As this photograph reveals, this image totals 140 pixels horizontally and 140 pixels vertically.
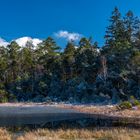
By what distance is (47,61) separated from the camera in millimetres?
106938

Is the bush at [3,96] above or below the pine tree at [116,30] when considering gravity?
below

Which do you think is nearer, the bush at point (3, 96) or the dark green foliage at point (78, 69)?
the dark green foliage at point (78, 69)

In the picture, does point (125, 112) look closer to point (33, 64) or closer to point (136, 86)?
point (136, 86)

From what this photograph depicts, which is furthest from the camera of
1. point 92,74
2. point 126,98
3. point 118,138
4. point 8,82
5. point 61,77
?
point 8,82

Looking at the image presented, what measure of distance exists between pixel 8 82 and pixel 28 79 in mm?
8081

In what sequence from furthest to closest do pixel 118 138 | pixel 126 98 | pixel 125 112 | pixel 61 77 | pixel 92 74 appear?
1. pixel 61 77
2. pixel 92 74
3. pixel 126 98
4. pixel 125 112
5. pixel 118 138

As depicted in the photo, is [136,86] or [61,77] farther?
[61,77]

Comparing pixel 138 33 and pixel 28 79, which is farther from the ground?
pixel 138 33

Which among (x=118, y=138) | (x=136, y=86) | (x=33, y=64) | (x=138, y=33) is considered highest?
(x=138, y=33)

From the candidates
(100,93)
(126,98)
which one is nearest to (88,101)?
(100,93)

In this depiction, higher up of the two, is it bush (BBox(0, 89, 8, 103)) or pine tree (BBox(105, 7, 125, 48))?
pine tree (BBox(105, 7, 125, 48))

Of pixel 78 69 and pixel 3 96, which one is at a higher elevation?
pixel 78 69

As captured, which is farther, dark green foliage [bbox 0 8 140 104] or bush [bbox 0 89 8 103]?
bush [bbox 0 89 8 103]

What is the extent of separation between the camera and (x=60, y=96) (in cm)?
9438
